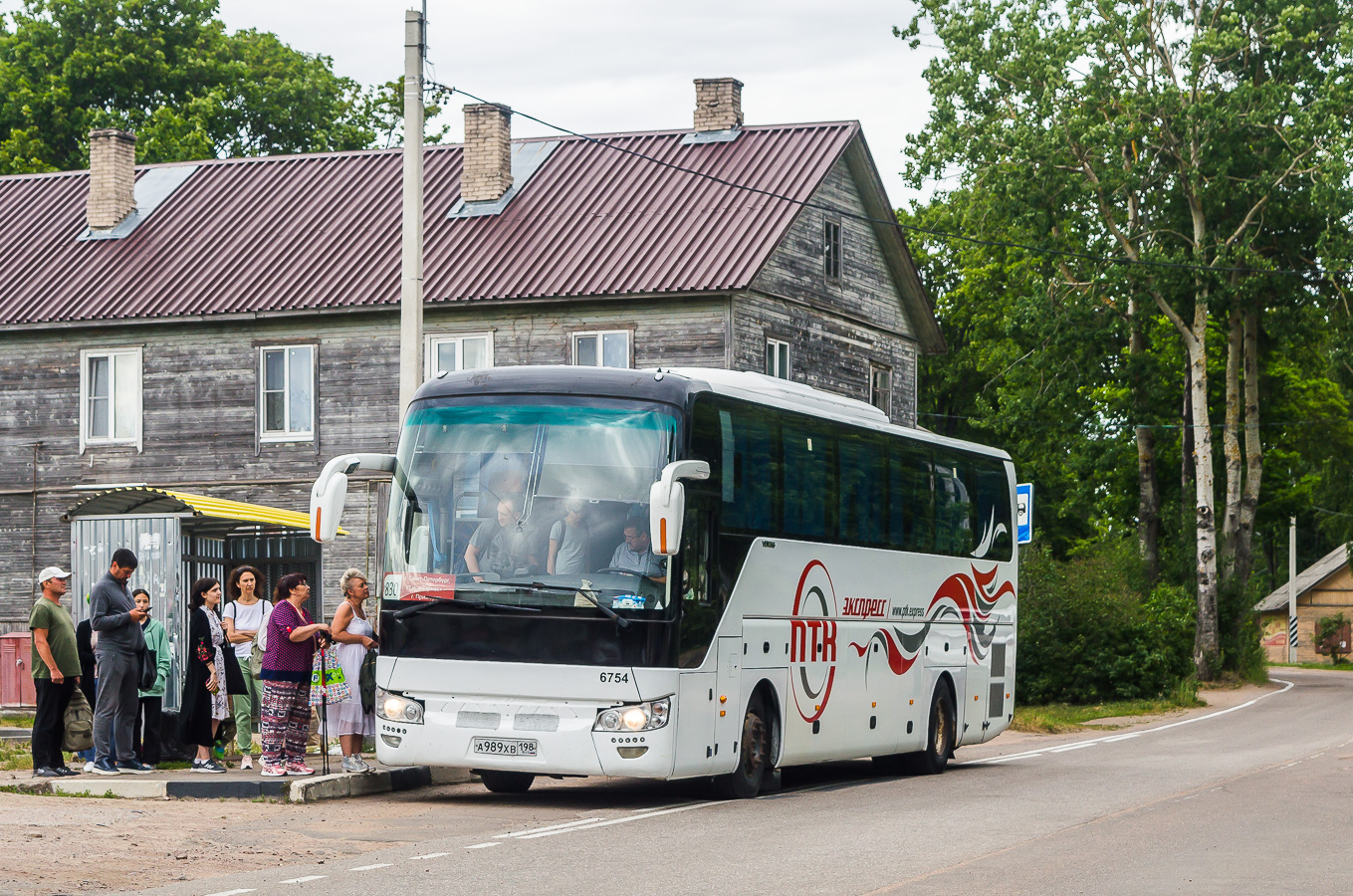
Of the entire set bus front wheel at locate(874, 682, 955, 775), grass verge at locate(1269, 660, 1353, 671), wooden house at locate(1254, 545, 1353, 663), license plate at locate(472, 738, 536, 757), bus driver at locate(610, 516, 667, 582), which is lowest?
grass verge at locate(1269, 660, 1353, 671)

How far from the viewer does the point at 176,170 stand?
39000mm

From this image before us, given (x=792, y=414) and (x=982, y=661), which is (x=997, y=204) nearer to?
(x=982, y=661)

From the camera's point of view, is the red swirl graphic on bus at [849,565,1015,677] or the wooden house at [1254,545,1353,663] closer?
the red swirl graphic on bus at [849,565,1015,677]

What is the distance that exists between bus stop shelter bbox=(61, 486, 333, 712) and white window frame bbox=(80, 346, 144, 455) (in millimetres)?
9072

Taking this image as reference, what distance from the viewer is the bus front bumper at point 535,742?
1438 centimetres

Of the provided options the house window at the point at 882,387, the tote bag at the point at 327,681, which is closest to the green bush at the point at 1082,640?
the house window at the point at 882,387

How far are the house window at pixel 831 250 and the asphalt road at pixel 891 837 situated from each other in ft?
53.7

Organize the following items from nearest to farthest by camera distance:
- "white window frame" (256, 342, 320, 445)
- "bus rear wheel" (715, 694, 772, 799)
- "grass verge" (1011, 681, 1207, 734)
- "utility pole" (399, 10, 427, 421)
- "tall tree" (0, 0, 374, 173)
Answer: "bus rear wheel" (715, 694, 772, 799) < "utility pole" (399, 10, 427, 421) < "grass verge" (1011, 681, 1207, 734) < "white window frame" (256, 342, 320, 445) < "tall tree" (0, 0, 374, 173)

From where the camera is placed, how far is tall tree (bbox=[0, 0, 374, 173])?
54.1 metres

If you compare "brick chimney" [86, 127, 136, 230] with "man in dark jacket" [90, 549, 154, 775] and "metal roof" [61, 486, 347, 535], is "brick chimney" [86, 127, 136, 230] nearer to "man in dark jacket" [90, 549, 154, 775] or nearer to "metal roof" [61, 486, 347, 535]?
"metal roof" [61, 486, 347, 535]

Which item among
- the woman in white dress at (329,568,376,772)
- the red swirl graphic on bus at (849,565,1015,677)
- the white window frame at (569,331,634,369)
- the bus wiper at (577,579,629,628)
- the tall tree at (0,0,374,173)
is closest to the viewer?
the bus wiper at (577,579,629,628)

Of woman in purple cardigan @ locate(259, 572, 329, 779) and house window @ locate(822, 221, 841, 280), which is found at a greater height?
house window @ locate(822, 221, 841, 280)

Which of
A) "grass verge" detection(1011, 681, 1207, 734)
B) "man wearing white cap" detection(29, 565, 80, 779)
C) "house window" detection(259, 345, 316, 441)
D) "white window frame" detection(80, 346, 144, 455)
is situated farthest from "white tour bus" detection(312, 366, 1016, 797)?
"white window frame" detection(80, 346, 144, 455)

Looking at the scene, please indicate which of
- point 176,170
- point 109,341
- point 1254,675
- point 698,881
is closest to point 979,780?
point 698,881
